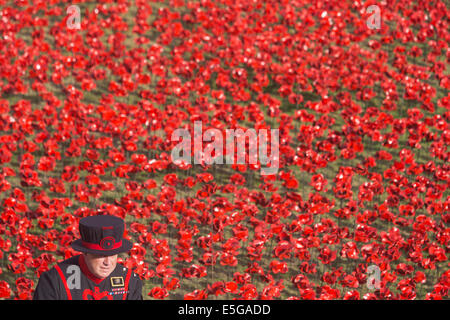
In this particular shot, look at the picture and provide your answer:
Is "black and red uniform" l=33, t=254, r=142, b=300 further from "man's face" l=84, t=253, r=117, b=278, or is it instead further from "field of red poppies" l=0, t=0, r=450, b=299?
"field of red poppies" l=0, t=0, r=450, b=299

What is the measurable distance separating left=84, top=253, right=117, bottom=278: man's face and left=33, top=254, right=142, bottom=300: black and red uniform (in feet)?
0.26

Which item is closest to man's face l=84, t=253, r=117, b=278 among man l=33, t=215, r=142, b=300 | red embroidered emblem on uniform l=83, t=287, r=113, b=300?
man l=33, t=215, r=142, b=300

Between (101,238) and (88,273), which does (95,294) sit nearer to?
(88,273)

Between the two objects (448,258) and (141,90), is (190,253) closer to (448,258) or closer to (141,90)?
(141,90)

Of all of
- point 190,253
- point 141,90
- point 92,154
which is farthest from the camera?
point 141,90

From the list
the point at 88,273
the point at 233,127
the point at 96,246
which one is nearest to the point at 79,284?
the point at 88,273

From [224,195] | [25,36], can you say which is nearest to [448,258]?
[224,195]

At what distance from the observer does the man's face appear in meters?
4.20

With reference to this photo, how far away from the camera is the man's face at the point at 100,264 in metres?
4.20

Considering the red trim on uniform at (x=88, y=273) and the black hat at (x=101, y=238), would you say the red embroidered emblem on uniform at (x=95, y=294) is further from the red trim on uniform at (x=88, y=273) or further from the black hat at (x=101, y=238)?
the black hat at (x=101, y=238)

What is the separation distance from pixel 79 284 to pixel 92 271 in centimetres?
17

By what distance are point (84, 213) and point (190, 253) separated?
4.79ft

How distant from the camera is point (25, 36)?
7.99m

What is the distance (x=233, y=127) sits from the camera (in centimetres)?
730
